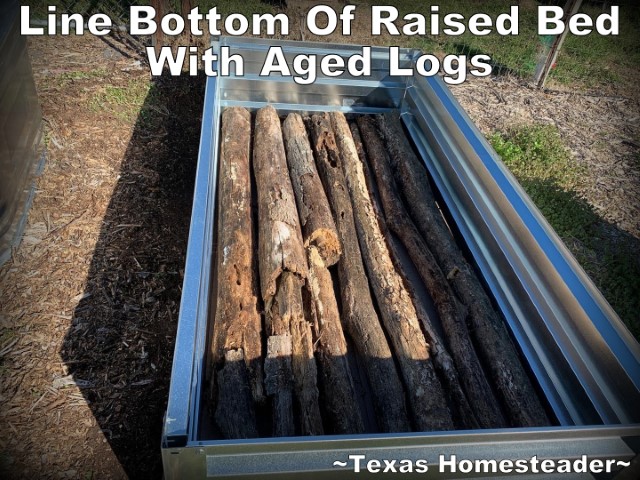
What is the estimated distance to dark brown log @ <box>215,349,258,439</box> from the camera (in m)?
2.23

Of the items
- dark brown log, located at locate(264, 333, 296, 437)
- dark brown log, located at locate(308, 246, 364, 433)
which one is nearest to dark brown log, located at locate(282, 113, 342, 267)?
dark brown log, located at locate(308, 246, 364, 433)

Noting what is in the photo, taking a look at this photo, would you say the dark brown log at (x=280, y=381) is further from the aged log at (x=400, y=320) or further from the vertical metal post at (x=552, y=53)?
the vertical metal post at (x=552, y=53)

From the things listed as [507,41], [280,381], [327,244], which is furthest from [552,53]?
[280,381]

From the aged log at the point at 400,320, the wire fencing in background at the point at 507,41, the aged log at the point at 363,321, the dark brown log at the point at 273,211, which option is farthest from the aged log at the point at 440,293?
the wire fencing in background at the point at 507,41

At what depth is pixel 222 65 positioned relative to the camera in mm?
3992

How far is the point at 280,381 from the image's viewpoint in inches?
94.9

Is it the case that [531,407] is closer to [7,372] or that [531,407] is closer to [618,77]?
[7,372]

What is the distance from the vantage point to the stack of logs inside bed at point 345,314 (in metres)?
2.41

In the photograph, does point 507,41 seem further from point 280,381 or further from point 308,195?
point 280,381

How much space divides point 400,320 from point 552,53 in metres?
5.96

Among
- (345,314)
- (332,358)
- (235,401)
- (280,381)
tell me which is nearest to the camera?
(235,401)

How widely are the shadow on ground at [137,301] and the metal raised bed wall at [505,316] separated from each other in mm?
936

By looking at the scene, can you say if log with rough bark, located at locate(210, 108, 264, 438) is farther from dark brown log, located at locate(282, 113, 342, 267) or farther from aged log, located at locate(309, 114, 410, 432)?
aged log, located at locate(309, 114, 410, 432)

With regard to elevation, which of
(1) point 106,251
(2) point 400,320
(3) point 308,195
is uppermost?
(3) point 308,195
